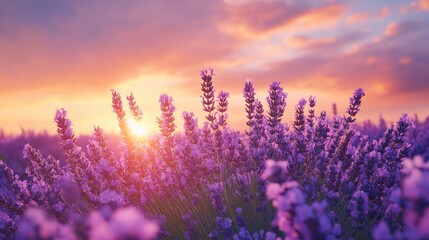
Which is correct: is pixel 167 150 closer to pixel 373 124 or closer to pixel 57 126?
pixel 57 126

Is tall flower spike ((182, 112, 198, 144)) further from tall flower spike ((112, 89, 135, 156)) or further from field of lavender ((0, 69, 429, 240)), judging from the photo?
tall flower spike ((112, 89, 135, 156))

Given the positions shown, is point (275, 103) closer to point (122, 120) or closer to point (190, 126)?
point (190, 126)

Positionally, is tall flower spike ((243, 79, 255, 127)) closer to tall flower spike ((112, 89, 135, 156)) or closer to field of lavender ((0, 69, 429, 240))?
field of lavender ((0, 69, 429, 240))

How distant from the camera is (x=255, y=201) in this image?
12.8ft

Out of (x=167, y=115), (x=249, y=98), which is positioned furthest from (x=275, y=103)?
(x=167, y=115)

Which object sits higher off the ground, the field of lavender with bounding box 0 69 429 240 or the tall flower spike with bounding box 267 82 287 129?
the tall flower spike with bounding box 267 82 287 129

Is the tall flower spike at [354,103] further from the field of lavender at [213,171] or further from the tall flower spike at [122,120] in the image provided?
the tall flower spike at [122,120]

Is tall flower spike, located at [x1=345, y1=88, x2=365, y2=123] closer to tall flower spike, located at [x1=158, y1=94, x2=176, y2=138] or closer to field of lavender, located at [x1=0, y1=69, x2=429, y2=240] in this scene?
field of lavender, located at [x1=0, y1=69, x2=429, y2=240]

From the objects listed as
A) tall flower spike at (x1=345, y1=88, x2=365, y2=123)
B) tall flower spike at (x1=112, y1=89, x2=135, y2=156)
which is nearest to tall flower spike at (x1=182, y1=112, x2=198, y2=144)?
tall flower spike at (x1=112, y1=89, x2=135, y2=156)

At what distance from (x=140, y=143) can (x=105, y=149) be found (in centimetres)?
49

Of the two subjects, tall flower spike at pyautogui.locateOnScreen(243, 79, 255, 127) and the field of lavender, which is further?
tall flower spike at pyautogui.locateOnScreen(243, 79, 255, 127)

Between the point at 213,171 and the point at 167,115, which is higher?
the point at 167,115

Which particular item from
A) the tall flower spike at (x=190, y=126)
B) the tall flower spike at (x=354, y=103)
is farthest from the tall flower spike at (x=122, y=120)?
the tall flower spike at (x=354, y=103)

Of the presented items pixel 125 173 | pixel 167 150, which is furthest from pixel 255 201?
pixel 125 173
